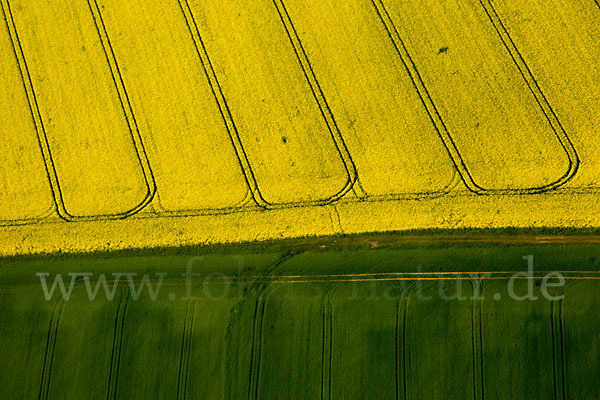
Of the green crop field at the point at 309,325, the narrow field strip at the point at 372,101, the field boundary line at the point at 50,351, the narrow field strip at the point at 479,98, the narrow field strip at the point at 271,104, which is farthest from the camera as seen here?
the narrow field strip at the point at 271,104

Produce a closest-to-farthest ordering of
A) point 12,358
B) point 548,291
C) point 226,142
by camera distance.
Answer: point 548,291 < point 12,358 < point 226,142

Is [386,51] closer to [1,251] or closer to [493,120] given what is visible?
[493,120]

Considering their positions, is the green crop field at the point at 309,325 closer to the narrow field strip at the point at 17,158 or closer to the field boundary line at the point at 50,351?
the field boundary line at the point at 50,351

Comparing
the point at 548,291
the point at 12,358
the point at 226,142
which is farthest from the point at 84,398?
the point at 548,291

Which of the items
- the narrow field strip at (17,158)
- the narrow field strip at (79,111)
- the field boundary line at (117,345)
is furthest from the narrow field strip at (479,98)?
the narrow field strip at (17,158)

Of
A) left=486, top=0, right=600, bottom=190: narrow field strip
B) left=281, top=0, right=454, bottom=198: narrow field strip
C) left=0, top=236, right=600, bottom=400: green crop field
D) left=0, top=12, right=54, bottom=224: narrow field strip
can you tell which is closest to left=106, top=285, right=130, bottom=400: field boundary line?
left=0, top=236, right=600, bottom=400: green crop field

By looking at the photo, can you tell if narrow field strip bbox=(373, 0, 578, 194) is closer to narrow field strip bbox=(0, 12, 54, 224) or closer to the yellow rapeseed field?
the yellow rapeseed field

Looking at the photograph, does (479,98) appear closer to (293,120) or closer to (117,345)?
(293,120)
